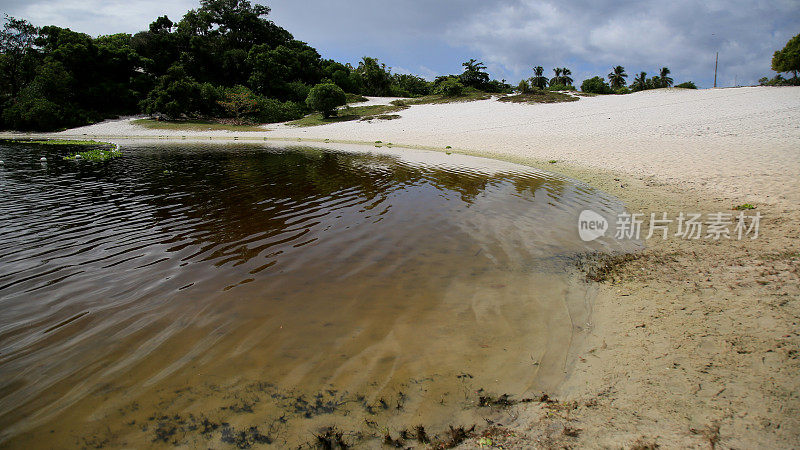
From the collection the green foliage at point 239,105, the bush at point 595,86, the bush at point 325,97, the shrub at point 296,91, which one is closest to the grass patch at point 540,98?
the bush at point 595,86

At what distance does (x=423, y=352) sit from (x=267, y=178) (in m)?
13.1

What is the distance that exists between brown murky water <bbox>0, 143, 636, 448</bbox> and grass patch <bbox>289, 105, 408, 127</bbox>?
37931 millimetres

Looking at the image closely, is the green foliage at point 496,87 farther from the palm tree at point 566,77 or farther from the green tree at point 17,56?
the green tree at point 17,56

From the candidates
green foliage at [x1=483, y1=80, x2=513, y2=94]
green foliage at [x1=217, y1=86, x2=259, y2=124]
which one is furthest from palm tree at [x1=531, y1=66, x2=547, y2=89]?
green foliage at [x1=217, y1=86, x2=259, y2=124]

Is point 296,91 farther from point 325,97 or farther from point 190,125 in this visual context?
point 190,125

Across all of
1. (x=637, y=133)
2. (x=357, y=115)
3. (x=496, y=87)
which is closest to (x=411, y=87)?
(x=496, y=87)

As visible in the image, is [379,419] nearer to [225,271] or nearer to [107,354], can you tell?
[107,354]

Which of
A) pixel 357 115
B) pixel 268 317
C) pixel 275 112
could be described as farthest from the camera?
pixel 275 112

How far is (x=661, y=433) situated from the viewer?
2.53 meters

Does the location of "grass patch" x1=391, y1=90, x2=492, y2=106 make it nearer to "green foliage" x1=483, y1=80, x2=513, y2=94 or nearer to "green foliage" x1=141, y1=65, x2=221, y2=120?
"green foliage" x1=483, y1=80, x2=513, y2=94

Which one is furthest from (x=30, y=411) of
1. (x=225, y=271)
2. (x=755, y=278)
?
(x=755, y=278)

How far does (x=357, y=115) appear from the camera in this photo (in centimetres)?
4891

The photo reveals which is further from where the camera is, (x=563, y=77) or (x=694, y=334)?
(x=563, y=77)

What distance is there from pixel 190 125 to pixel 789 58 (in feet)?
268
